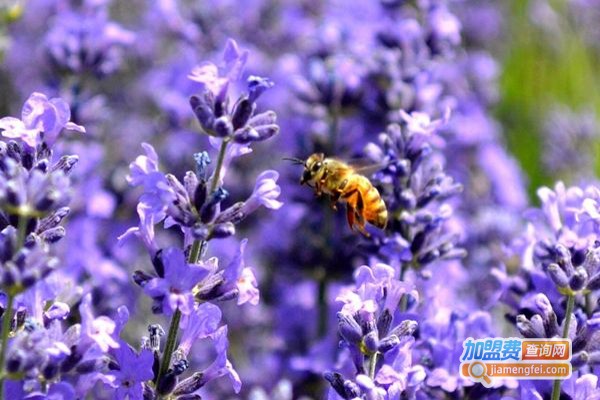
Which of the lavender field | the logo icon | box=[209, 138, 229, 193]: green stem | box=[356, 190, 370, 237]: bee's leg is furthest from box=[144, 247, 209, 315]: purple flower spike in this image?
box=[356, 190, 370, 237]: bee's leg

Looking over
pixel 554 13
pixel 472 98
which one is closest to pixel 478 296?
pixel 472 98

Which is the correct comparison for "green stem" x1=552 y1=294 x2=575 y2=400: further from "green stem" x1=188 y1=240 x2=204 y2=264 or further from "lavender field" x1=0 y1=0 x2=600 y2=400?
"green stem" x1=188 y1=240 x2=204 y2=264

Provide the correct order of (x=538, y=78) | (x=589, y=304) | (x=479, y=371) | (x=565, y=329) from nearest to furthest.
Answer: (x=565, y=329) < (x=479, y=371) < (x=589, y=304) < (x=538, y=78)

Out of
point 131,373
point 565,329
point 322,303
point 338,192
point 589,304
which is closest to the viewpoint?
point 131,373

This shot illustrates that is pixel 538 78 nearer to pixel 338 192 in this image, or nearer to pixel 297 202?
pixel 297 202

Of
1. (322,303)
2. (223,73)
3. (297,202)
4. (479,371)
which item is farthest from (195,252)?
(297,202)

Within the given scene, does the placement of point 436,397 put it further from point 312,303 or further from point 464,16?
point 464,16

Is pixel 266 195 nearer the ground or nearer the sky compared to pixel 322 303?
nearer the sky
